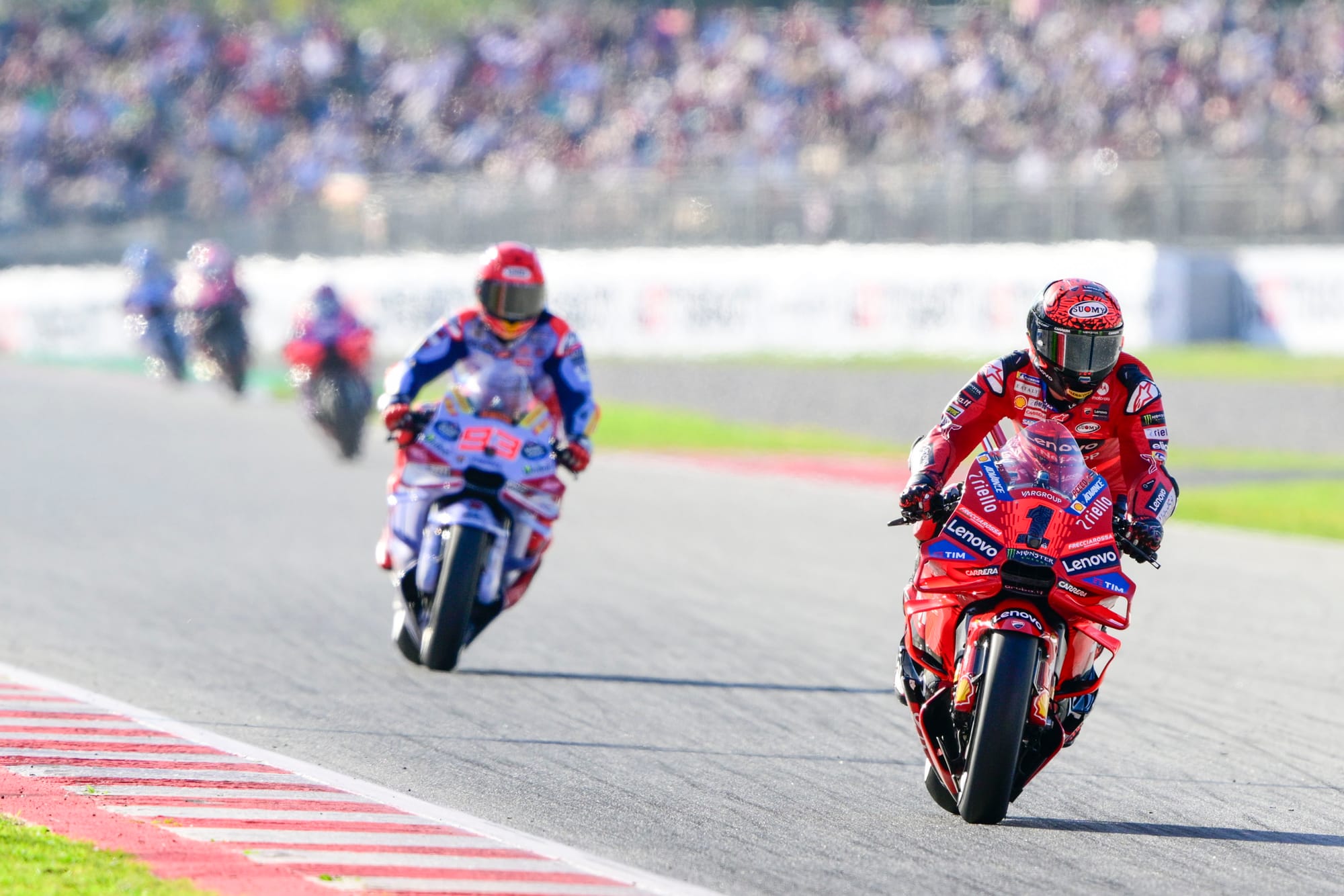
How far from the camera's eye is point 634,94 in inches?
1185

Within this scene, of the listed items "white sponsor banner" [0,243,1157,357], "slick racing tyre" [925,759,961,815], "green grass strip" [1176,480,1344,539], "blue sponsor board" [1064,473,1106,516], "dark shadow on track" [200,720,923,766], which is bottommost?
"dark shadow on track" [200,720,923,766]

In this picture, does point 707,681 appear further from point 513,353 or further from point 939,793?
point 939,793

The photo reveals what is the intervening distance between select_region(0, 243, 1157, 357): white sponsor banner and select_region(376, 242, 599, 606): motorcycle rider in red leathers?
13791 millimetres

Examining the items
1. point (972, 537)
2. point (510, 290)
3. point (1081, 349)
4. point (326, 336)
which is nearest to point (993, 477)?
point (972, 537)

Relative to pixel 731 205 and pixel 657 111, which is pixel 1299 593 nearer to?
pixel 731 205

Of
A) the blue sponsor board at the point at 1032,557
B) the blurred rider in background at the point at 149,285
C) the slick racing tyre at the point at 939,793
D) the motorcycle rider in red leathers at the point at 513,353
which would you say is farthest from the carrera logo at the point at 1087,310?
the blurred rider in background at the point at 149,285

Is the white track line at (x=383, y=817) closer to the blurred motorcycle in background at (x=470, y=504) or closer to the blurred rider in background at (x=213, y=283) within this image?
the blurred motorcycle in background at (x=470, y=504)

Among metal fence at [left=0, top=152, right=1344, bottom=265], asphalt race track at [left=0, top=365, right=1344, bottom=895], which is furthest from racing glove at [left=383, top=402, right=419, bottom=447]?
metal fence at [left=0, top=152, right=1344, bottom=265]

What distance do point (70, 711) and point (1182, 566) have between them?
22.6ft

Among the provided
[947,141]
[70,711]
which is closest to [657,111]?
[947,141]

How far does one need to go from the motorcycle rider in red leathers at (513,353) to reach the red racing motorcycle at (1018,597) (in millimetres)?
3077

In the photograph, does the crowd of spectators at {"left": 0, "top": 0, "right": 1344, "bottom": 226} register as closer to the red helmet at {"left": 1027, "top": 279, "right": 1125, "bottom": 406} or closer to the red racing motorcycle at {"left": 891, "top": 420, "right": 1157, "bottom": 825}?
the red helmet at {"left": 1027, "top": 279, "right": 1125, "bottom": 406}

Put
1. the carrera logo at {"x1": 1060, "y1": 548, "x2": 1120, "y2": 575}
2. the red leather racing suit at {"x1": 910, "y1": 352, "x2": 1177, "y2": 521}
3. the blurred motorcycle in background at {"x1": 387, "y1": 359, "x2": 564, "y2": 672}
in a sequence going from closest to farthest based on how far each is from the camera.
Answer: the carrera logo at {"x1": 1060, "y1": 548, "x2": 1120, "y2": 575} < the red leather racing suit at {"x1": 910, "y1": 352, "x2": 1177, "y2": 521} < the blurred motorcycle in background at {"x1": 387, "y1": 359, "x2": 564, "y2": 672}

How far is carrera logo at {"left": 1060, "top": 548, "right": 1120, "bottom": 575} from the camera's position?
5.52 meters
